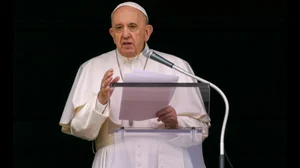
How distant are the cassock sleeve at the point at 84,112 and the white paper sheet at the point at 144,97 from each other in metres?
0.23

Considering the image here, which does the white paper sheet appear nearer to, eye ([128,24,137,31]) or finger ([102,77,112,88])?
finger ([102,77,112,88])

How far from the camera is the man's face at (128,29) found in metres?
5.04

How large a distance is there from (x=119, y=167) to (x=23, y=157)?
2.20 m

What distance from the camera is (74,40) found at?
6.55m

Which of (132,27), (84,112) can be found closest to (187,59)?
(132,27)

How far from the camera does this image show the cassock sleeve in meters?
4.77

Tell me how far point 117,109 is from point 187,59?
6.46ft

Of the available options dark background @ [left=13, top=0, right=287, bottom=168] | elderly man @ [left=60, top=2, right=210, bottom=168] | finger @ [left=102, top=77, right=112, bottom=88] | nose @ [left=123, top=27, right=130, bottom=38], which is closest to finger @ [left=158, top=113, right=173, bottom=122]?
elderly man @ [left=60, top=2, right=210, bottom=168]

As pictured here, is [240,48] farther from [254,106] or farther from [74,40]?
[74,40]

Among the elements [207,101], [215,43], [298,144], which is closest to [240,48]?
[215,43]

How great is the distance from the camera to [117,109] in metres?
4.66

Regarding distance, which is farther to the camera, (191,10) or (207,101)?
(191,10)

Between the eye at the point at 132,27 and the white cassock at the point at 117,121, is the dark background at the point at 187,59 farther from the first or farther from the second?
the eye at the point at 132,27

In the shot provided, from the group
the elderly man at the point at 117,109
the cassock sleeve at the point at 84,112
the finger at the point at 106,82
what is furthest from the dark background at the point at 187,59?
the finger at the point at 106,82
